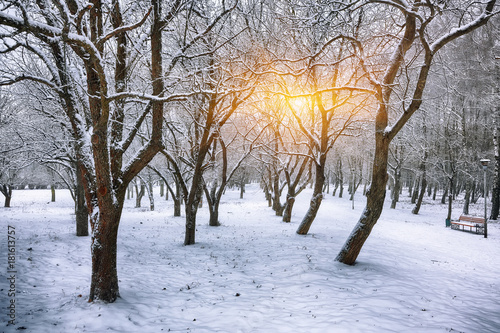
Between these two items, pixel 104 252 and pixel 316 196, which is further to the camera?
pixel 316 196

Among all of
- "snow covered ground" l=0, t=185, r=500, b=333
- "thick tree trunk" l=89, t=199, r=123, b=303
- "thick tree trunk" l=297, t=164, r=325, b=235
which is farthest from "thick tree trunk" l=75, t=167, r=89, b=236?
"thick tree trunk" l=297, t=164, r=325, b=235

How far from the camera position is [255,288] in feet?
19.1

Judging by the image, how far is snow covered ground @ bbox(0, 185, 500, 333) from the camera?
13.7ft

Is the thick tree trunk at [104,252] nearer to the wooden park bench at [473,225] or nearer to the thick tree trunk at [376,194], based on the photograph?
the thick tree trunk at [376,194]

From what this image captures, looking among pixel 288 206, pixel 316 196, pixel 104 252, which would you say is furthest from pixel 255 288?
pixel 288 206

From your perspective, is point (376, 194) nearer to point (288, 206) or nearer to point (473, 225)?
point (288, 206)

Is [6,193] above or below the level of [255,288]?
above

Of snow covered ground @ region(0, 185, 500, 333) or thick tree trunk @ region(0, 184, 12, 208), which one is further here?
thick tree trunk @ region(0, 184, 12, 208)

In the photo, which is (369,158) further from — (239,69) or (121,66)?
(121,66)

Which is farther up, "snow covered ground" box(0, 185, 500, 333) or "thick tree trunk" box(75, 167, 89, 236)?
"thick tree trunk" box(75, 167, 89, 236)

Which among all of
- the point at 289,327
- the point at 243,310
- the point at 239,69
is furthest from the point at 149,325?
the point at 239,69

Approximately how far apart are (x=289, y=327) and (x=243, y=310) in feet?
3.28

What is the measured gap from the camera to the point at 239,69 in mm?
9430

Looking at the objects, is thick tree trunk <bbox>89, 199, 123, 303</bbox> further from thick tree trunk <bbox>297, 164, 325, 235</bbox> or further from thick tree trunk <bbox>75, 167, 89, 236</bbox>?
thick tree trunk <bbox>297, 164, 325, 235</bbox>
